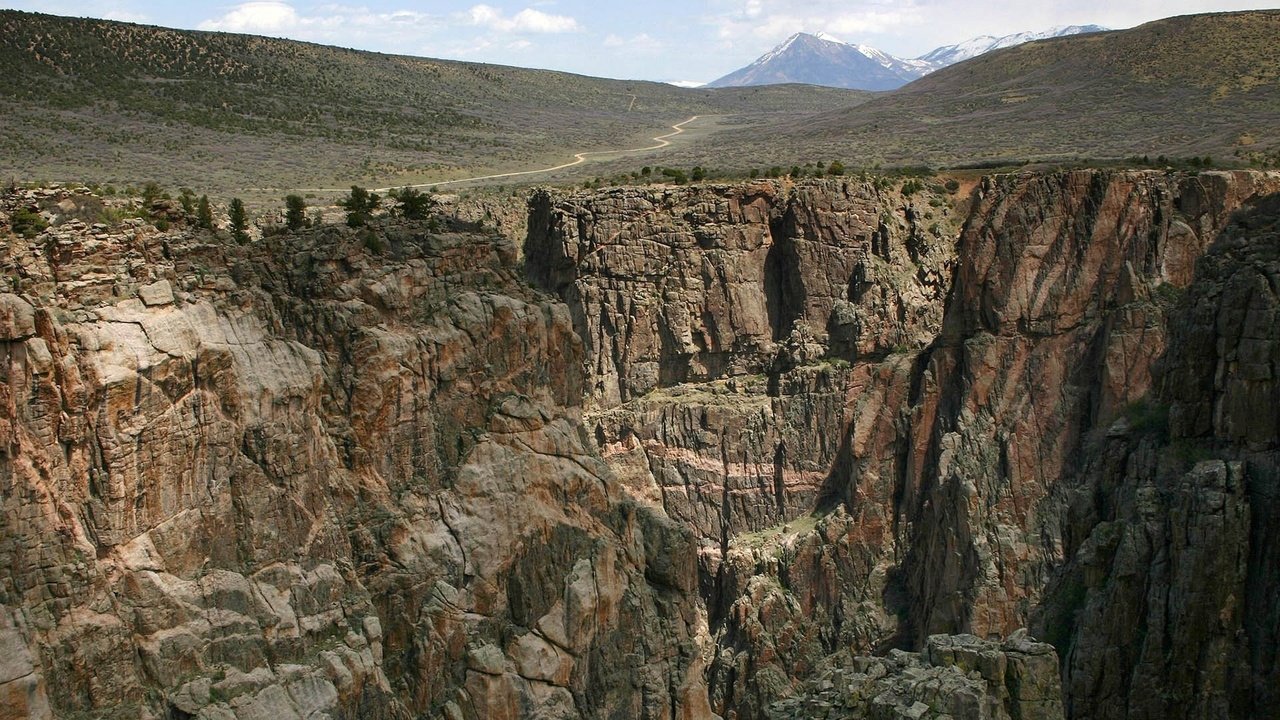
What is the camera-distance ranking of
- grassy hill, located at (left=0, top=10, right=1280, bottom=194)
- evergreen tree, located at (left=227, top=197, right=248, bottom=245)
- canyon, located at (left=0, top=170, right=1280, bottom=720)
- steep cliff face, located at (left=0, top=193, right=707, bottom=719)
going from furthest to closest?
grassy hill, located at (left=0, top=10, right=1280, bottom=194)
evergreen tree, located at (left=227, top=197, right=248, bottom=245)
steep cliff face, located at (left=0, top=193, right=707, bottom=719)
canyon, located at (left=0, top=170, right=1280, bottom=720)

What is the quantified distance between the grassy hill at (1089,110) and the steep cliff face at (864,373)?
602 inches

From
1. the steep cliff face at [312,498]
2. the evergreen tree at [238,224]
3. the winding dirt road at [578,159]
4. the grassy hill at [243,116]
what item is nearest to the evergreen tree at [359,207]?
the steep cliff face at [312,498]

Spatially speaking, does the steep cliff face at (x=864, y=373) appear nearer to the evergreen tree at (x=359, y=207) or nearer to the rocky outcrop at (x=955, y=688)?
the evergreen tree at (x=359, y=207)

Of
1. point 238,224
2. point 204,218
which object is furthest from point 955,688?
point 238,224

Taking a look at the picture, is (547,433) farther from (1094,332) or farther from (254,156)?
(254,156)

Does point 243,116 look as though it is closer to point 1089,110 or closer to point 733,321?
point 733,321

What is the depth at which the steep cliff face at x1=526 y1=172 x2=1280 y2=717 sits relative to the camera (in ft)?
204

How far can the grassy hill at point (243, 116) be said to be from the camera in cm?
8256

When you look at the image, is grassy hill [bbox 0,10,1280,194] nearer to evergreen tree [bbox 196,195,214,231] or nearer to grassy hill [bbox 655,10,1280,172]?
grassy hill [bbox 655,10,1280,172]

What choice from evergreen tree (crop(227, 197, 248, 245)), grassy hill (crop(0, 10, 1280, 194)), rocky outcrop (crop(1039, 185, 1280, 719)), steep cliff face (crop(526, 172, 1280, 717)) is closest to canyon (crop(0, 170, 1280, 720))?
rocky outcrop (crop(1039, 185, 1280, 719))

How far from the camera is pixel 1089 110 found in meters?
105

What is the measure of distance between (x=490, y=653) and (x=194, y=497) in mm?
11215

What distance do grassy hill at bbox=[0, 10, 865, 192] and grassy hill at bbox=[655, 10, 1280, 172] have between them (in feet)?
65.6

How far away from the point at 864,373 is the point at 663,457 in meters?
10.9
